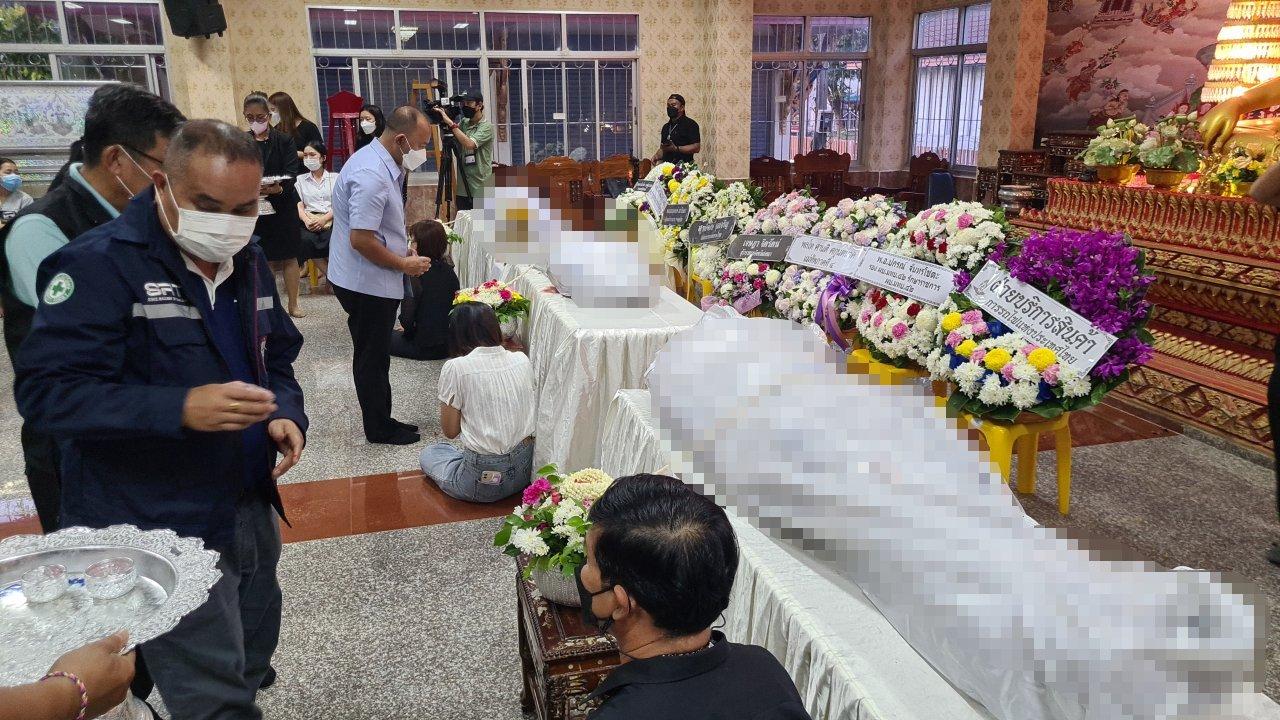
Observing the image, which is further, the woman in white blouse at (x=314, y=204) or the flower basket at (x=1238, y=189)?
the woman in white blouse at (x=314, y=204)

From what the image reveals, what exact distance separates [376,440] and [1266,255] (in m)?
4.37

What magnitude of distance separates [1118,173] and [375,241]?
4.21 m

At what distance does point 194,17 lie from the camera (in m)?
7.76

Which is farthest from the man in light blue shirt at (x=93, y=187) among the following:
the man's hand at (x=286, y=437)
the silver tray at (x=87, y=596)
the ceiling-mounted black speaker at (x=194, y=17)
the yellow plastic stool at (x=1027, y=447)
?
the ceiling-mounted black speaker at (x=194, y=17)

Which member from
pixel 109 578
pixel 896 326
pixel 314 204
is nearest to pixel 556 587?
pixel 109 578

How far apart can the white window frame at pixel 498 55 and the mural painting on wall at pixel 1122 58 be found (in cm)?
459

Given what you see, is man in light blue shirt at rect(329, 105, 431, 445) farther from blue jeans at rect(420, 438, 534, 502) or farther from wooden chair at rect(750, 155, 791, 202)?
wooden chair at rect(750, 155, 791, 202)

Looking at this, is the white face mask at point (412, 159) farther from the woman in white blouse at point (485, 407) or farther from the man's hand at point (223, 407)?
the man's hand at point (223, 407)

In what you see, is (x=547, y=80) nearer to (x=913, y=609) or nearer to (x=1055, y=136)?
(x=1055, y=136)

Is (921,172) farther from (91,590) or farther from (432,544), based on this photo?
(91,590)

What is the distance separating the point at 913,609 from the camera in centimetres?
141

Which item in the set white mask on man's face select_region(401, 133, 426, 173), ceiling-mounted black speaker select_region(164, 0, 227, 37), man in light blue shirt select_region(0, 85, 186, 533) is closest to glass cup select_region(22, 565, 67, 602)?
man in light blue shirt select_region(0, 85, 186, 533)

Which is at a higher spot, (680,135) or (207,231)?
(680,135)

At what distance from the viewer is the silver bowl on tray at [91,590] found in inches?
40.8
